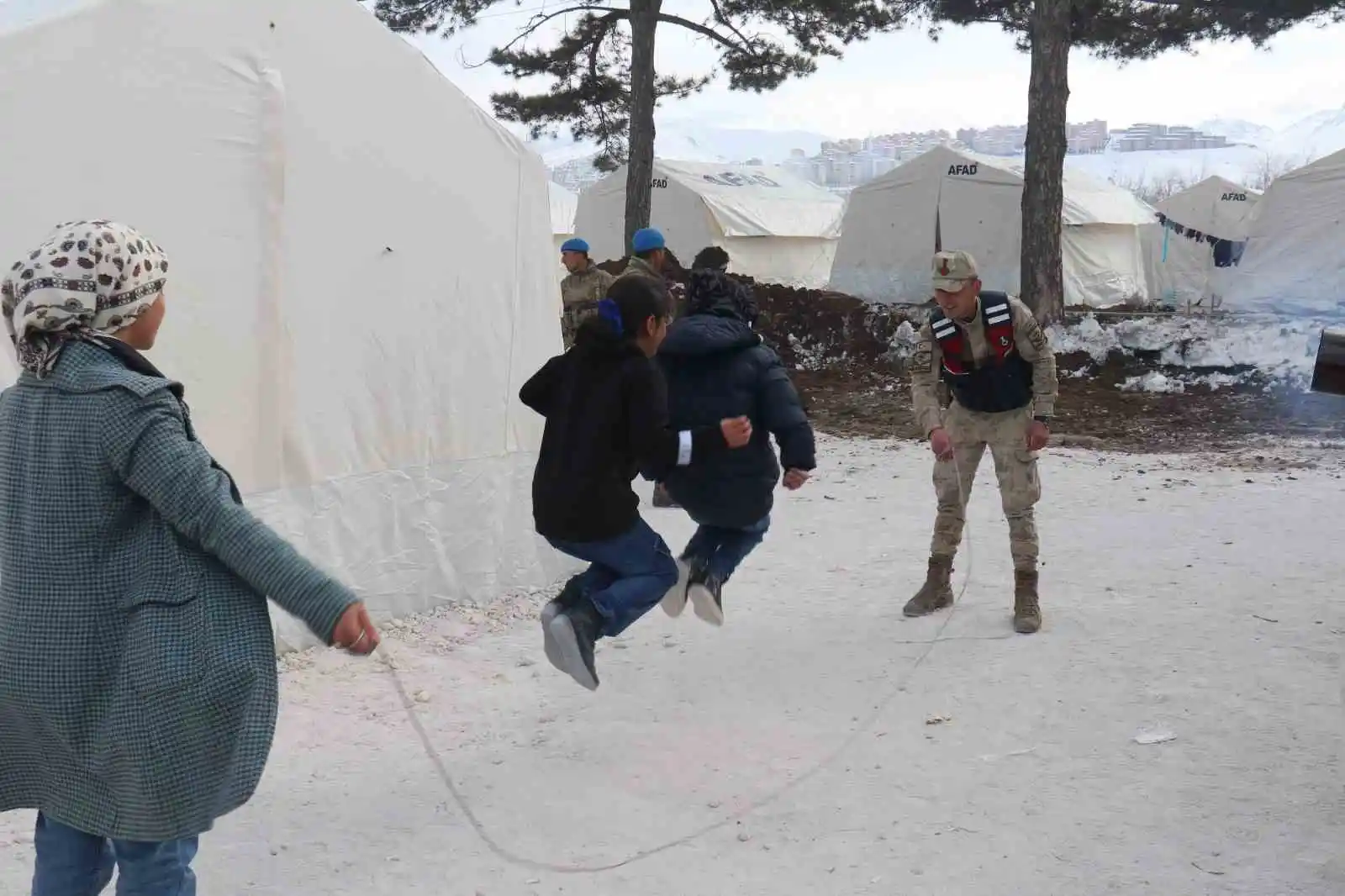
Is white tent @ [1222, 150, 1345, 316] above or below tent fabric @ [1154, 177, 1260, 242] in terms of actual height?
below

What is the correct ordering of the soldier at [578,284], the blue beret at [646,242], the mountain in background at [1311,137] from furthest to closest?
the mountain in background at [1311,137]
the soldier at [578,284]
the blue beret at [646,242]

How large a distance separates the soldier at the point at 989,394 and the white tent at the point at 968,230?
16.0 metres

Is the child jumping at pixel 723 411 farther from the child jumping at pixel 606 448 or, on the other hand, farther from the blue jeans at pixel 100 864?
the blue jeans at pixel 100 864

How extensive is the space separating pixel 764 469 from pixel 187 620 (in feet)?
8.41

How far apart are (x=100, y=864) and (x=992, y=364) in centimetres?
417

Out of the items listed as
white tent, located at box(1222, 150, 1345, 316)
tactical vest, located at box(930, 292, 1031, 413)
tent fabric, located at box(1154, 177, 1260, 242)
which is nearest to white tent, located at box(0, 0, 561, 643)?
tactical vest, located at box(930, 292, 1031, 413)

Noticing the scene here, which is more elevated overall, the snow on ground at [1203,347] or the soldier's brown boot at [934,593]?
the snow on ground at [1203,347]

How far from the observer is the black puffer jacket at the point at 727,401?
4547 mm

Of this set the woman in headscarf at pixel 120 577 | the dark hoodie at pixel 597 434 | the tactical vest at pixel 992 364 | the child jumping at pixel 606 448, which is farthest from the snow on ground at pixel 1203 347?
the woman in headscarf at pixel 120 577

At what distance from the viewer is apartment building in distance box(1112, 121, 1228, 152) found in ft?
392

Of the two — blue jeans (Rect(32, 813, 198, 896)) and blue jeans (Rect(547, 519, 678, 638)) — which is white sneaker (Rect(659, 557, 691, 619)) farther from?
blue jeans (Rect(32, 813, 198, 896))

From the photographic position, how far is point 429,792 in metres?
4.15

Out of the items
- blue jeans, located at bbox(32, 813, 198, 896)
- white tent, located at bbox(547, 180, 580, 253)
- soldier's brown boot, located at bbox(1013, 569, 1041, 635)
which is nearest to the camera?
blue jeans, located at bbox(32, 813, 198, 896)

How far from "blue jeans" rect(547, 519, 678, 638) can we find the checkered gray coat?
171cm
